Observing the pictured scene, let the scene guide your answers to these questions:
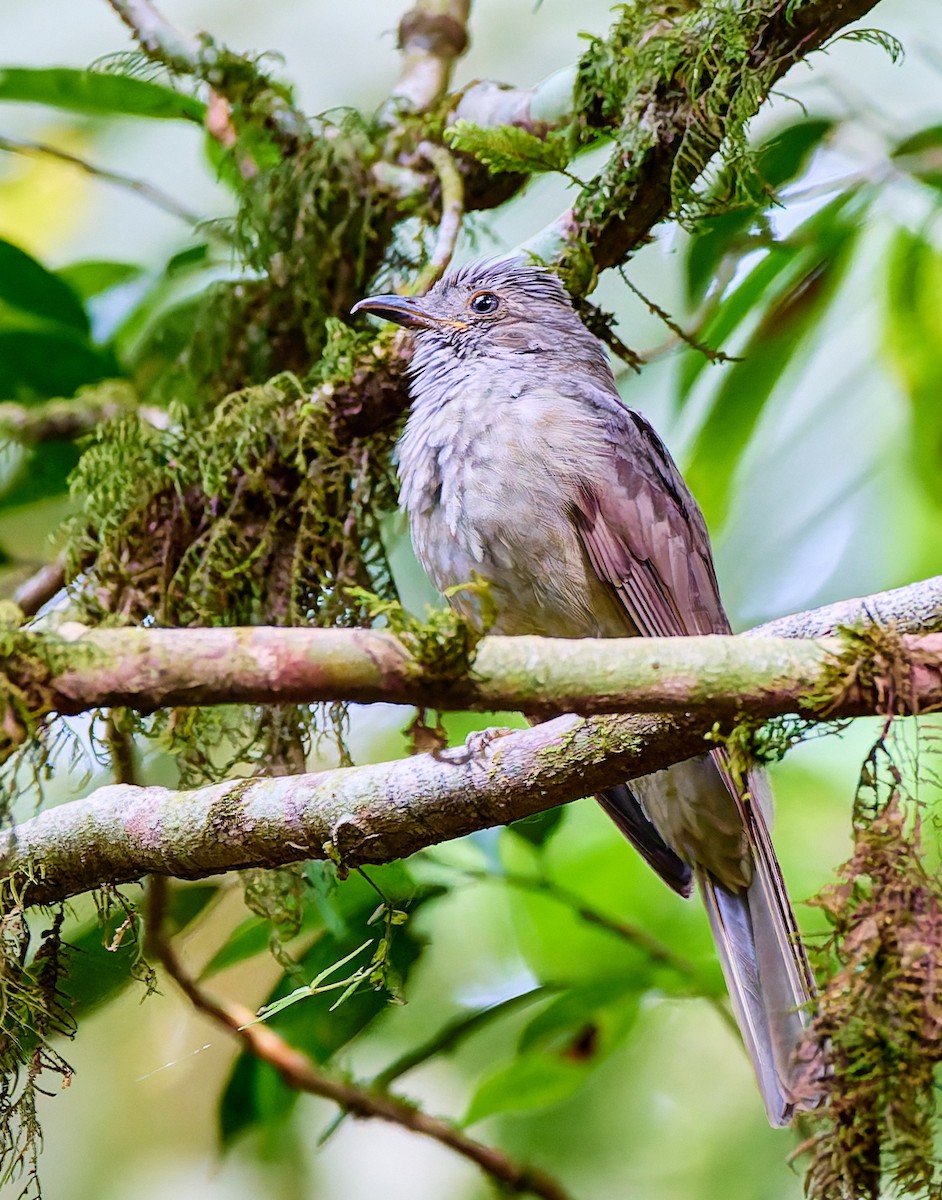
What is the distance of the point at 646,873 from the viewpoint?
383 centimetres

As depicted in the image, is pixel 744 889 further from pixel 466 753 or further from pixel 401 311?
pixel 401 311

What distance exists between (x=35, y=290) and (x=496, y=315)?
5.03 ft

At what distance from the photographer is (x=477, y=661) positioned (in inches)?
56.8

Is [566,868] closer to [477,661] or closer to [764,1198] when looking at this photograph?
[764,1198]

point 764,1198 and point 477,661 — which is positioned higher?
point 477,661

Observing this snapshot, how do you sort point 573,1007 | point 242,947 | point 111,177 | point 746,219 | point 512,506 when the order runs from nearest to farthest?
point 512,506 → point 242,947 → point 573,1007 → point 746,219 → point 111,177

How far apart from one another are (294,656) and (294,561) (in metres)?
1.87

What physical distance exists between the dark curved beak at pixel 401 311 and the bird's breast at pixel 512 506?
Result: 0.41m

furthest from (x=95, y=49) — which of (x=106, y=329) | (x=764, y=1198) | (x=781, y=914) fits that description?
(x=764, y=1198)

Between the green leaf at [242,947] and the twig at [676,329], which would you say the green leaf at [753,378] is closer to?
the twig at [676,329]

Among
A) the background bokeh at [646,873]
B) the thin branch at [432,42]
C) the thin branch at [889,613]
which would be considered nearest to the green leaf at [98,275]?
the background bokeh at [646,873]

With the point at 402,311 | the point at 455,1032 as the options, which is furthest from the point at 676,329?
the point at 455,1032

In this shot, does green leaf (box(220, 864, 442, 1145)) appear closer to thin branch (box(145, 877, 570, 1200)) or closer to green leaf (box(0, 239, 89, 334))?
thin branch (box(145, 877, 570, 1200))

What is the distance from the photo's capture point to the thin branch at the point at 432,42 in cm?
409
